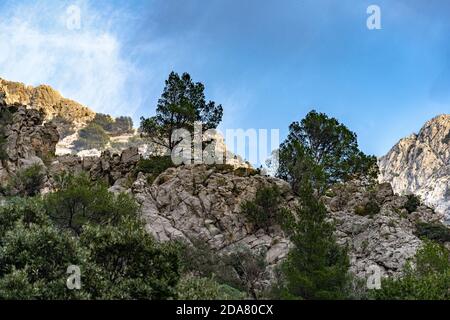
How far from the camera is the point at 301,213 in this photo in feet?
143

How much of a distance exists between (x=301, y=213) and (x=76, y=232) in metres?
19.8

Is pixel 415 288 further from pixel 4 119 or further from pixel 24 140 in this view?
pixel 4 119

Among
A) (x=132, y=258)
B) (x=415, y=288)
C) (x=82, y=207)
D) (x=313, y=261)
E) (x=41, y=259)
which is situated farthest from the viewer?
(x=82, y=207)

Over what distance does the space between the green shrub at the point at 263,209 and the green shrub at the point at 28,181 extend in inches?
1081

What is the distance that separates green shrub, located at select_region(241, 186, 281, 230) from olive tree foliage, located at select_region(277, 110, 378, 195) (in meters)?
6.48

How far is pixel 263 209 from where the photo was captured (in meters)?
56.9

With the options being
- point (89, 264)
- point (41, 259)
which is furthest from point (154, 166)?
point (89, 264)

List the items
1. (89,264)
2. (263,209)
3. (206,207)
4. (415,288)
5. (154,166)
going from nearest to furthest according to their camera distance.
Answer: (89,264), (415,288), (263,209), (206,207), (154,166)

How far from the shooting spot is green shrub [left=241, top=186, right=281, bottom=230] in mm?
56125

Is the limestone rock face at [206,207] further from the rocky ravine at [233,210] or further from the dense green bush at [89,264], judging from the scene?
the dense green bush at [89,264]

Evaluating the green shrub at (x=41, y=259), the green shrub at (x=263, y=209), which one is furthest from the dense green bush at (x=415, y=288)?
the green shrub at (x=263, y=209)

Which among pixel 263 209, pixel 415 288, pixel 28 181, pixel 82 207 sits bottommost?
pixel 415 288

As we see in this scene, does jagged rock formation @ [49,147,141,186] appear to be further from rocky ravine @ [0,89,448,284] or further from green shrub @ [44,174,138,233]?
green shrub @ [44,174,138,233]

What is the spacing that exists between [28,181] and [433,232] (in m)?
51.1
